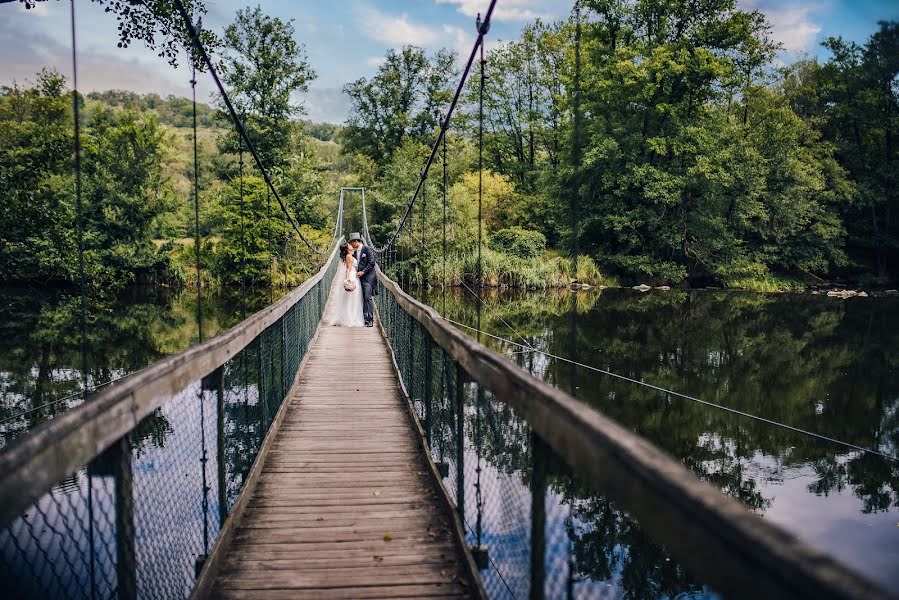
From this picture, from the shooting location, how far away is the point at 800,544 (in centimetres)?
62

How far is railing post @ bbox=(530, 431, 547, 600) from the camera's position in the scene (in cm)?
148

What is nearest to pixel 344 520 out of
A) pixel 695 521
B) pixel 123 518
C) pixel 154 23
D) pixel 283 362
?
pixel 123 518

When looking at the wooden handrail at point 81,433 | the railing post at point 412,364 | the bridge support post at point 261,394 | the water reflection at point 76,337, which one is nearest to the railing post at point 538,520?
the wooden handrail at point 81,433

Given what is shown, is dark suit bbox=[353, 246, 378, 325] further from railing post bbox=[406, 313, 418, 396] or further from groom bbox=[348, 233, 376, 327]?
railing post bbox=[406, 313, 418, 396]

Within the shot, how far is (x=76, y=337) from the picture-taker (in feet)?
46.5

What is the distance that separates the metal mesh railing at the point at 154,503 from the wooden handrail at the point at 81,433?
4 cm

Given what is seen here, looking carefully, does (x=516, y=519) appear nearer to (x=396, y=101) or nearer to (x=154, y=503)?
(x=154, y=503)

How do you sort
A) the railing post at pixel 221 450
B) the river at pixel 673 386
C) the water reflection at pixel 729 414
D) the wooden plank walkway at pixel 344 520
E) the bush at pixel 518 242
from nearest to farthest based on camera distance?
the wooden plank walkway at pixel 344 520 → the railing post at pixel 221 450 → the water reflection at pixel 729 414 → the river at pixel 673 386 → the bush at pixel 518 242

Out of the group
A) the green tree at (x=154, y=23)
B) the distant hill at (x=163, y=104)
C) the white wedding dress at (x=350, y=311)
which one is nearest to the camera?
the green tree at (x=154, y=23)

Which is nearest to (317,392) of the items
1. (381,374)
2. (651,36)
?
(381,374)

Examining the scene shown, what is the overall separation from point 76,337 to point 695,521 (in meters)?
15.8

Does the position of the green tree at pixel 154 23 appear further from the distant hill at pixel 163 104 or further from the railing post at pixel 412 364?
the distant hill at pixel 163 104

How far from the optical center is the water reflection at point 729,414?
5234mm

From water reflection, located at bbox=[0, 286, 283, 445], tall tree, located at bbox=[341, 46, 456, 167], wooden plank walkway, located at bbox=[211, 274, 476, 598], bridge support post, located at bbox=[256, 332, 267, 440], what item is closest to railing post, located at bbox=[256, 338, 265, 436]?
bridge support post, located at bbox=[256, 332, 267, 440]
